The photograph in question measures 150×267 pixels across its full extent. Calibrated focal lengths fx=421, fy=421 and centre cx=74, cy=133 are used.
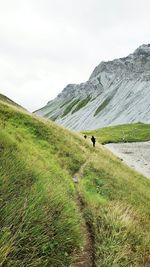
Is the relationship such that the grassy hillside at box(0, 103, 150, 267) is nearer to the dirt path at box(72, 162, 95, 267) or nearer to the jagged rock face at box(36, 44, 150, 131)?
the dirt path at box(72, 162, 95, 267)

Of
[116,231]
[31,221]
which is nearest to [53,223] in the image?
[31,221]

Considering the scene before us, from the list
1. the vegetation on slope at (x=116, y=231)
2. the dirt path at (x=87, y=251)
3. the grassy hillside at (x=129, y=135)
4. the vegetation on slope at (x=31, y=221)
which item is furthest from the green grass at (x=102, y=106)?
the vegetation on slope at (x=31, y=221)

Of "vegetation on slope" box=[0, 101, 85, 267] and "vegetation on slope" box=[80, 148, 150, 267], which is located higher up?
"vegetation on slope" box=[0, 101, 85, 267]

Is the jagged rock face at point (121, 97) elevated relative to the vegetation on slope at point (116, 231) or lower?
elevated

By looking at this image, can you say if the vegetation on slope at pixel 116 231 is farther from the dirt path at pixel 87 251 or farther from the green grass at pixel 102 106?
the green grass at pixel 102 106

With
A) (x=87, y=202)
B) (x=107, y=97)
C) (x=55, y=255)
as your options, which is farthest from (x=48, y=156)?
(x=107, y=97)

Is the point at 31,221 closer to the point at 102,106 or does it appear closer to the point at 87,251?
the point at 87,251

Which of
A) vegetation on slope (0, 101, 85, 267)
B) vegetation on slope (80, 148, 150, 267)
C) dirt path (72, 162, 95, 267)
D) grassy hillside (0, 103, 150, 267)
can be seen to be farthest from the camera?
vegetation on slope (80, 148, 150, 267)

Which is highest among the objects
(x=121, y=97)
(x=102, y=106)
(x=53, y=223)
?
(x=121, y=97)

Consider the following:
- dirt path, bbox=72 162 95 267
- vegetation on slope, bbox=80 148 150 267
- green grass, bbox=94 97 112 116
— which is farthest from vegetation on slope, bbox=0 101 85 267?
green grass, bbox=94 97 112 116

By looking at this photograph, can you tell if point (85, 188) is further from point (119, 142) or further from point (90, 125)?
point (90, 125)

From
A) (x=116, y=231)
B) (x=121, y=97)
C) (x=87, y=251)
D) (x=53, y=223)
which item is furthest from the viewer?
(x=121, y=97)

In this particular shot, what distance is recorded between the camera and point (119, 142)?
93.1 m

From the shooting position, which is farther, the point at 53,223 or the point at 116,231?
the point at 116,231
